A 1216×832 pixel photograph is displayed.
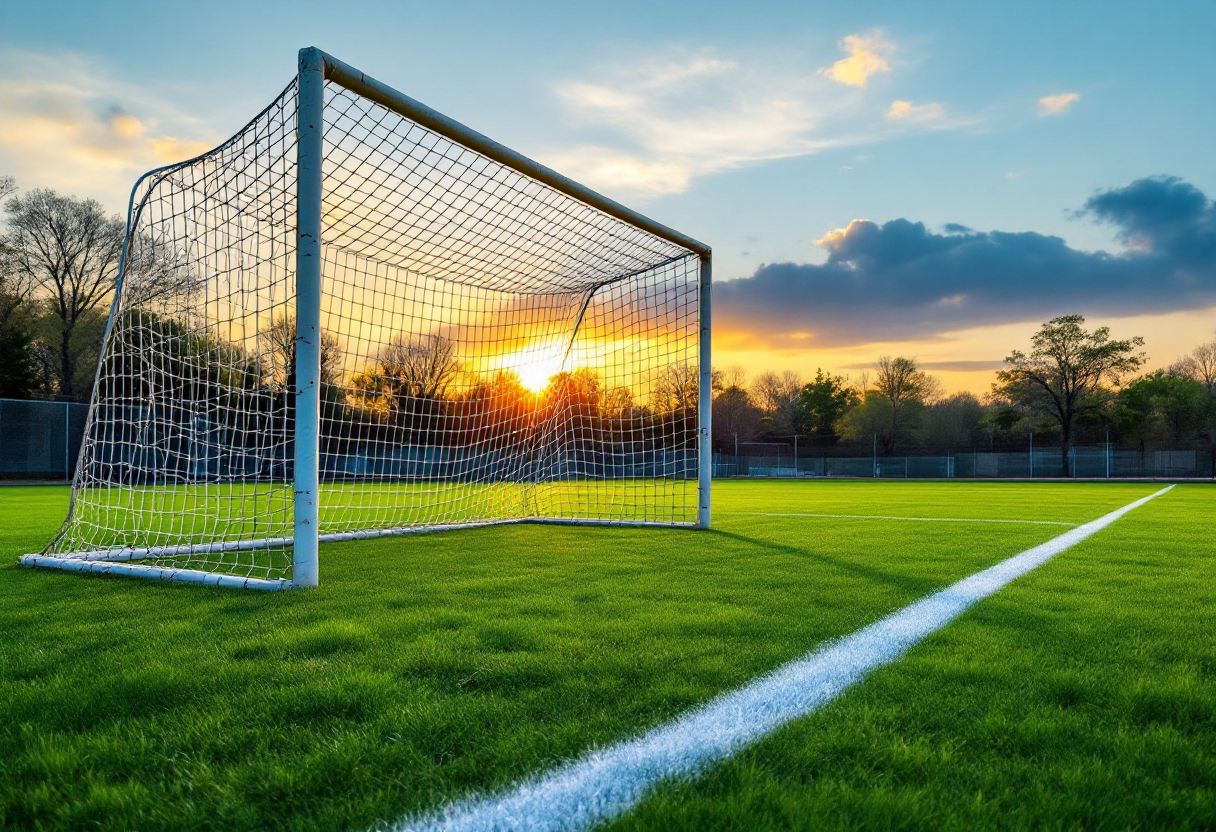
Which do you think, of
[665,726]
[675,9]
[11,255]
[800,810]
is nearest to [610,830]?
[800,810]

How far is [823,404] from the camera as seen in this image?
59.7 m

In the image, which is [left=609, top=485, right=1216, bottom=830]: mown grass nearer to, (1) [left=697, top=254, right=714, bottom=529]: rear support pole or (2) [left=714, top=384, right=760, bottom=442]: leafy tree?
(1) [left=697, top=254, right=714, bottom=529]: rear support pole

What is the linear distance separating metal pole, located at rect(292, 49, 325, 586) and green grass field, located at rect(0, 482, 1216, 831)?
1.22ft

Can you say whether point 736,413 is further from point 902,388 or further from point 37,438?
point 37,438

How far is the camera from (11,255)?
88.1ft

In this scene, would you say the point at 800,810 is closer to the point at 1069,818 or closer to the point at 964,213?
the point at 1069,818

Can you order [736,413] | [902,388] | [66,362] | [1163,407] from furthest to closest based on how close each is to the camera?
[736,413] → [902,388] → [1163,407] → [66,362]

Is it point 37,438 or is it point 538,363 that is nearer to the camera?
point 538,363

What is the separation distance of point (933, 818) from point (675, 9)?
8.96m

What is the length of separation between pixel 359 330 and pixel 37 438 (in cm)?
2019

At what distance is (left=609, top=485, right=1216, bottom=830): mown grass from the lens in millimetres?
1265

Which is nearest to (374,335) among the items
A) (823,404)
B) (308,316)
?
(308,316)

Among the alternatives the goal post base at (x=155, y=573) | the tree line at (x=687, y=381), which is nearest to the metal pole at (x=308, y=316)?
the goal post base at (x=155, y=573)

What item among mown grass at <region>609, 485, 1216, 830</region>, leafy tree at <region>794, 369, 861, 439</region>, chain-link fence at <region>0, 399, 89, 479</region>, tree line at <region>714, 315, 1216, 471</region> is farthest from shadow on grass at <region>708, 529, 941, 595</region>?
leafy tree at <region>794, 369, 861, 439</region>
